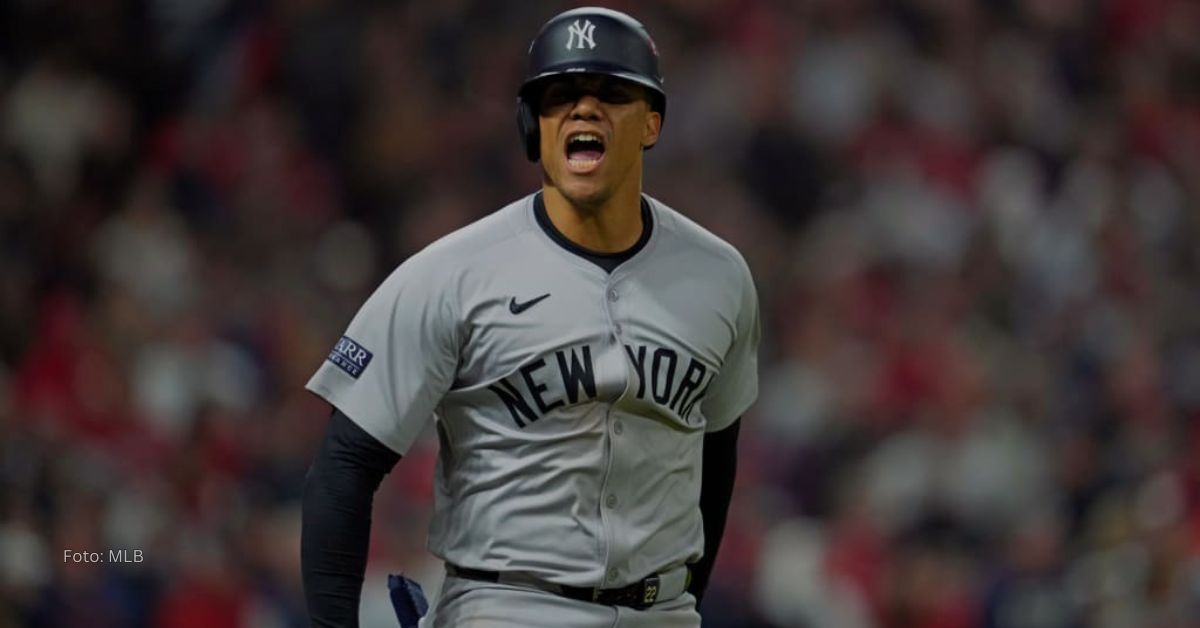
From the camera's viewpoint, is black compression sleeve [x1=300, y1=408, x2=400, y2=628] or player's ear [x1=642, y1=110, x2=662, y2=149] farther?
player's ear [x1=642, y1=110, x2=662, y2=149]

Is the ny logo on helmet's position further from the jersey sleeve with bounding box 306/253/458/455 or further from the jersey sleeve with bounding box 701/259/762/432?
the jersey sleeve with bounding box 701/259/762/432

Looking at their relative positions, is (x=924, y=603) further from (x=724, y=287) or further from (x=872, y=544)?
(x=724, y=287)

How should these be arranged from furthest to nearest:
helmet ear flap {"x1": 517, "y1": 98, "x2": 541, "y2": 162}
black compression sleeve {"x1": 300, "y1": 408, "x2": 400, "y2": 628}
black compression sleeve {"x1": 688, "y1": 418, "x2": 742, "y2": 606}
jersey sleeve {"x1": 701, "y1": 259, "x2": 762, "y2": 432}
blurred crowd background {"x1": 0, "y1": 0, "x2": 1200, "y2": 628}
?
blurred crowd background {"x1": 0, "y1": 0, "x2": 1200, "y2": 628} < black compression sleeve {"x1": 688, "y1": 418, "x2": 742, "y2": 606} < jersey sleeve {"x1": 701, "y1": 259, "x2": 762, "y2": 432} < helmet ear flap {"x1": 517, "y1": 98, "x2": 541, "y2": 162} < black compression sleeve {"x1": 300, "y1": 408, "x2": 400, "y2": 628}

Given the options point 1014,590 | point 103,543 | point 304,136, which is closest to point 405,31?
point 304,136

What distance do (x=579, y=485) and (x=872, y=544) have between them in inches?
133

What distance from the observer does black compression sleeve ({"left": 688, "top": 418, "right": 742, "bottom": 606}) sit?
3145 mm

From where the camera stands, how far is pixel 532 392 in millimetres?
2768

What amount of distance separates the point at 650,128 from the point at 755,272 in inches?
149

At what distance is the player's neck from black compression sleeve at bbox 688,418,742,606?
0.42m

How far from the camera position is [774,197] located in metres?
6.90

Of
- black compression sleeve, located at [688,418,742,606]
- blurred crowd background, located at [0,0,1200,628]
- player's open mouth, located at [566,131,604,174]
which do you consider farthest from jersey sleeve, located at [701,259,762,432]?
blurred crowd background, located at [0,0,1200,628]

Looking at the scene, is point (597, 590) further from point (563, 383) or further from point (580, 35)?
point (580, 35)

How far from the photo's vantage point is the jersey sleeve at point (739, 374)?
3.02 meters

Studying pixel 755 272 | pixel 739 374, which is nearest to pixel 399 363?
pixel 739 374
